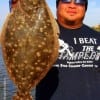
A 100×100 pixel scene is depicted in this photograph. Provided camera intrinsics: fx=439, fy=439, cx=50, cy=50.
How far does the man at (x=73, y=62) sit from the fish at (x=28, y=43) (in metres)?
0.63

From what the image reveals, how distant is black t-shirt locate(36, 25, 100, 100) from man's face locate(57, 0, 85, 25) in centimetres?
10

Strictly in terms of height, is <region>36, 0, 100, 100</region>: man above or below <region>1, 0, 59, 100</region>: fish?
below

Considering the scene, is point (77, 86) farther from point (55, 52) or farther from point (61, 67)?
point (55, 52)

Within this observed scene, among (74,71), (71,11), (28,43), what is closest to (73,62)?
(74,71)

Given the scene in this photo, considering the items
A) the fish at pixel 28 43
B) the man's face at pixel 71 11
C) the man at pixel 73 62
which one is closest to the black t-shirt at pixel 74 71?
the man at pixel 73 62

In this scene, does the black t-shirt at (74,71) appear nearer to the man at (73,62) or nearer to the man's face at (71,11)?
the man at (73,62)

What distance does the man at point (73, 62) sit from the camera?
A: 116 inches

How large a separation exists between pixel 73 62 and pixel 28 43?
768mm

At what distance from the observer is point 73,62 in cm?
299

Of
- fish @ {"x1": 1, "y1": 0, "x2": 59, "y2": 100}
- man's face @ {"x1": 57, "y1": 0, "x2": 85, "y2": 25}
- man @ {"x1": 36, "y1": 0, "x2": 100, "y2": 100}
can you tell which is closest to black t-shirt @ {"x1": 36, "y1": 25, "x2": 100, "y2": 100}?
man @ {"x1": 36, "y1": 0, "x2": 100, "y2": 100}

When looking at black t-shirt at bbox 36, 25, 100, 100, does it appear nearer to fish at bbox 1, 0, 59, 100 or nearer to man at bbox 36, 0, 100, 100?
man at bbox 36, 0, 100, 100

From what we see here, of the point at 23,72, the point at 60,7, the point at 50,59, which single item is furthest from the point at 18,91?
the point at 60,7

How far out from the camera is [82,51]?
2.98m

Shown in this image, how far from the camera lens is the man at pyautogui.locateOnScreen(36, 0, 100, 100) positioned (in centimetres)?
294
